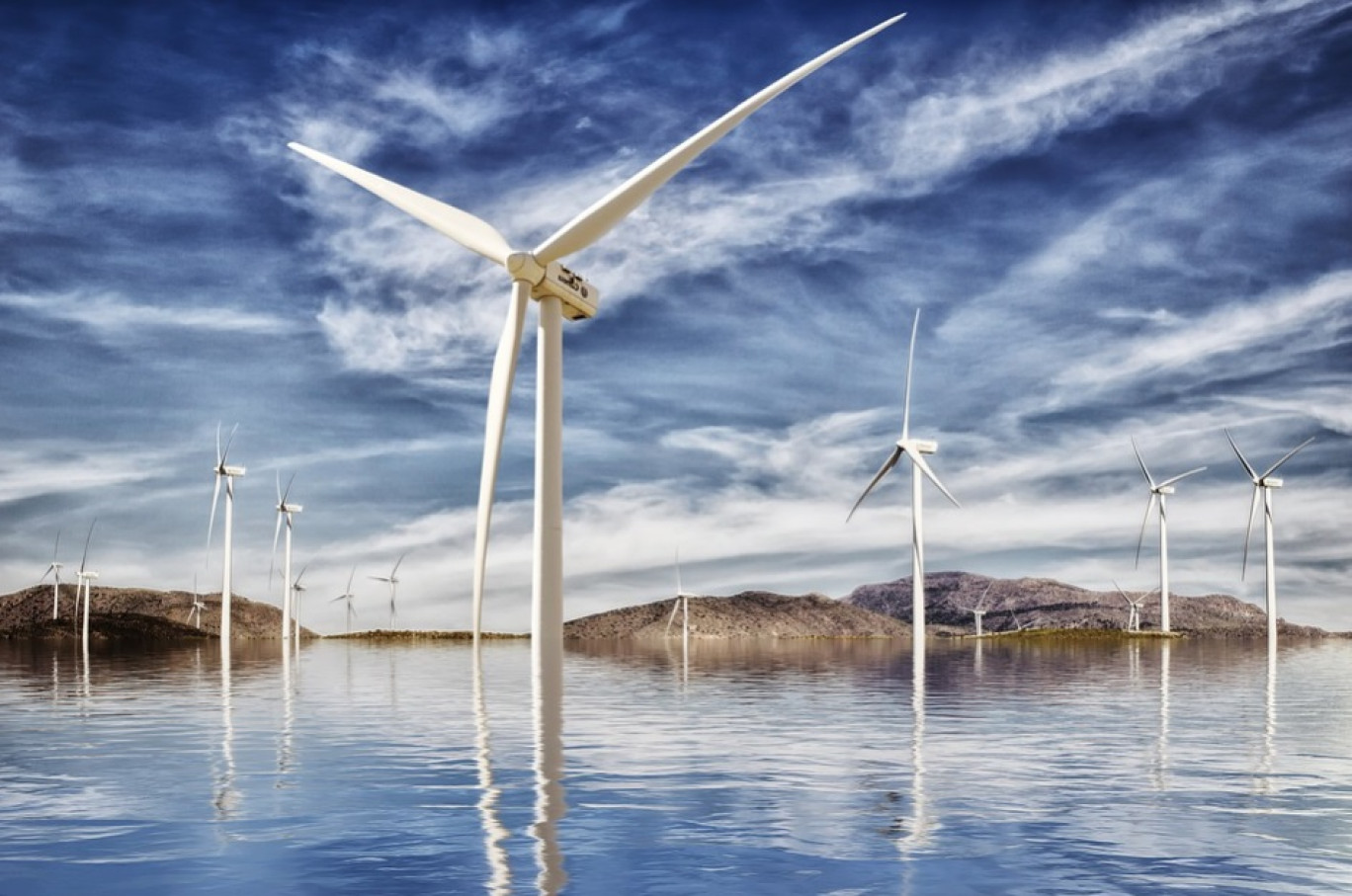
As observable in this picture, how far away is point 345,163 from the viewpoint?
65625 mm

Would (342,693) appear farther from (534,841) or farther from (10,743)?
(534,841)

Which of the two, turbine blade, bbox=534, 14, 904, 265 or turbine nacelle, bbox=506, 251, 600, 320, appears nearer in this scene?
turbine blade, bbox=534, 14, 904, 265

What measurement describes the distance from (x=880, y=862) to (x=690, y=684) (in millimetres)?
60964

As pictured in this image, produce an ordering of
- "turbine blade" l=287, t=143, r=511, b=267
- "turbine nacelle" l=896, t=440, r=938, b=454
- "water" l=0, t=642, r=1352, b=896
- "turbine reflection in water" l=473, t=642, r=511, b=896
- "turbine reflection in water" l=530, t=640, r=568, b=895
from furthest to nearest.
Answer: "turbine nacelle" l=896, t=440, r=938, b=454 → "turbine blade" l=287, t=143, r=511, b=267 → "water" l=0, t=642, r=1352, b=896 → "turbine reflection in water" l=530, t=640, r=568, b=895 → "turbine reflection in water" l=473, t=642, r=511, b=896

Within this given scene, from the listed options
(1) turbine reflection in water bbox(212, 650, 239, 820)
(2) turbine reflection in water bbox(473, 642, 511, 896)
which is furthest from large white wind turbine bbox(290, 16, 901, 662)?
(2) turbine reflection in water bbox(473, 642, 511, 896)

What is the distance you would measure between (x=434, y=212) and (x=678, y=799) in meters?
45.7

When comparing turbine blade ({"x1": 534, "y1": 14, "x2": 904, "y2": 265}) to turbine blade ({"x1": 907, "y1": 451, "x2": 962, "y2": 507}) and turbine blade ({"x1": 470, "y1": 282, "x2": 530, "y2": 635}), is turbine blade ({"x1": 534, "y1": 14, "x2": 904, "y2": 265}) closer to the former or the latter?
turbine blade ({"x1": 470, "y1": 282, "x2": 530, "y2": 635})

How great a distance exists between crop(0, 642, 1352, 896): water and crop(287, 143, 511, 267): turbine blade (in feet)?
81.0

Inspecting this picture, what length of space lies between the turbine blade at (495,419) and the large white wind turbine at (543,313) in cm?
5

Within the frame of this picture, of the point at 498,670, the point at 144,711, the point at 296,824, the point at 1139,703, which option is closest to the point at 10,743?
the point at 144,711

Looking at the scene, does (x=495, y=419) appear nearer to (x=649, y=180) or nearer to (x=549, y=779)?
(x=649, y=180)

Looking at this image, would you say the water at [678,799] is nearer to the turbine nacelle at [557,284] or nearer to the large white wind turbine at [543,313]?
the large white wind turbine at [543,313]

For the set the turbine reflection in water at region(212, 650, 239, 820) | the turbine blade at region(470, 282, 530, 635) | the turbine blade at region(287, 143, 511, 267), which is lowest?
the turbine reflection in water at region(212, 650, 239, 820)

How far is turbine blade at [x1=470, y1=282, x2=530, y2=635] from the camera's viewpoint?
5756 centimetres
